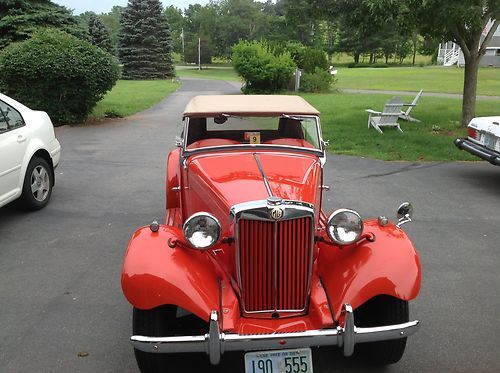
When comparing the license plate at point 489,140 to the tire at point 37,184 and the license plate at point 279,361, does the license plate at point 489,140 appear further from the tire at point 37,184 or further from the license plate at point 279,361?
the tire at point 37,184

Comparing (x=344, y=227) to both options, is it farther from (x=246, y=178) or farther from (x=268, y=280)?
(x=246, y=178)

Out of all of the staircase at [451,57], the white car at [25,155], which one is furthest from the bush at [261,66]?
the staircase at [451,57]

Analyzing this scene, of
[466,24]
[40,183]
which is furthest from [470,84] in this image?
[40,183]

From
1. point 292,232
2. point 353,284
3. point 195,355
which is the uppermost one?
point 292,232

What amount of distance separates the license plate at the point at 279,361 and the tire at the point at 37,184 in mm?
4652

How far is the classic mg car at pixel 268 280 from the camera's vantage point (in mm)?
2826

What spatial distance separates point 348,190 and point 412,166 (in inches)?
93.4

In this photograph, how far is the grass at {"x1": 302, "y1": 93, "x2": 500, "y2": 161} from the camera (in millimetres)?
10367

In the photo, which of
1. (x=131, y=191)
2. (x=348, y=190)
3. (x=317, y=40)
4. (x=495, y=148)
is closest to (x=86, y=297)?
(x=131, y=191)

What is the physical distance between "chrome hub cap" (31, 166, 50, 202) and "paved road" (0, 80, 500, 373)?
10.0 inches

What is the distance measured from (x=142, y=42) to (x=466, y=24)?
37.0m

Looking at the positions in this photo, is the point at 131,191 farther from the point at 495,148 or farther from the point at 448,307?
the point at 495,148

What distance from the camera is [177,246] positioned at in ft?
10.7

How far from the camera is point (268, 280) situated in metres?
3.10
